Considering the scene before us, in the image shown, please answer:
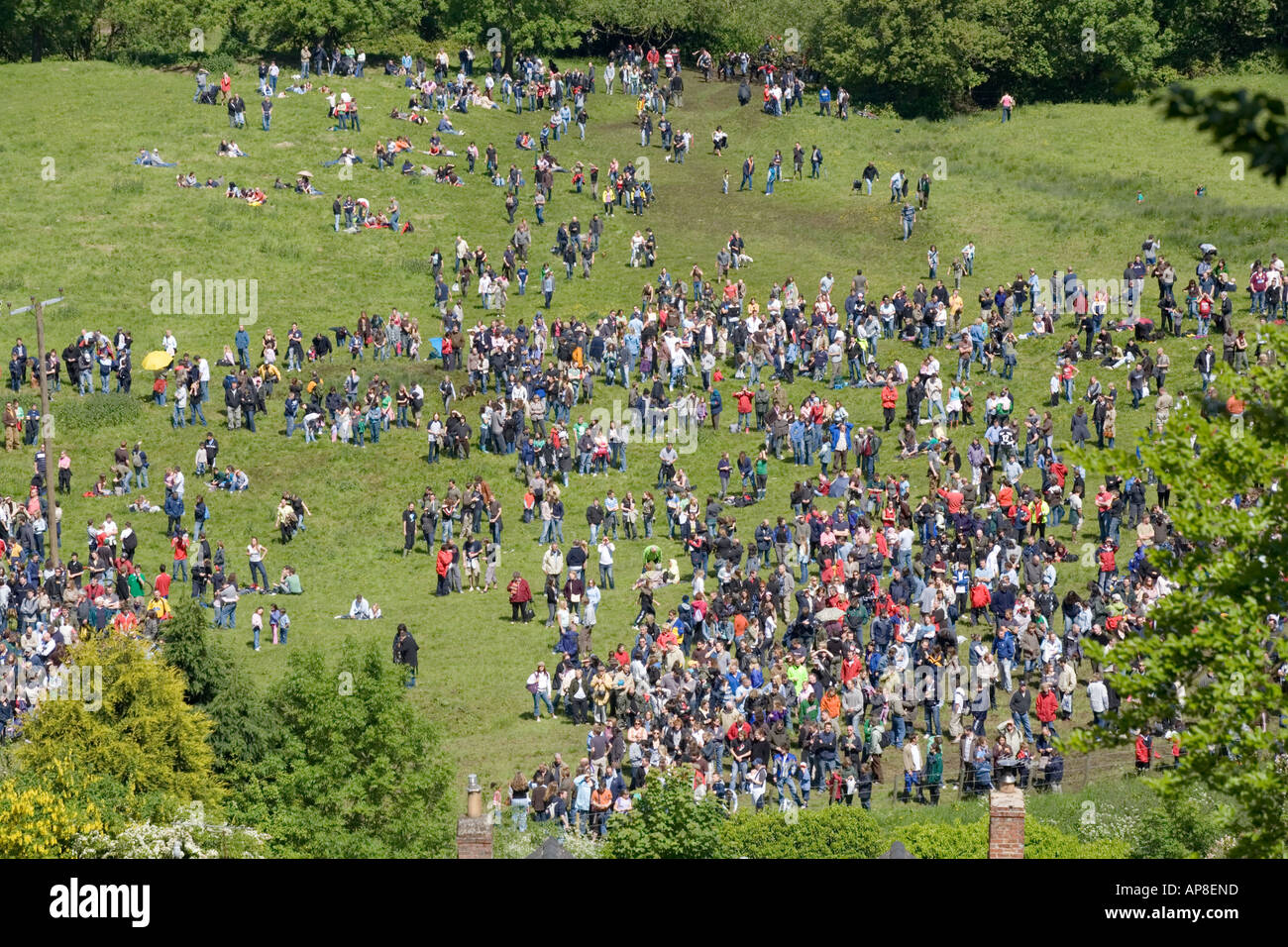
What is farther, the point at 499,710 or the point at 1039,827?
the point at 499,710

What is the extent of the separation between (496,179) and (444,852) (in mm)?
42858

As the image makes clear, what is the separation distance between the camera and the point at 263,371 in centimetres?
5478

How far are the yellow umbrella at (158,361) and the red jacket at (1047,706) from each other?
29829 millimetres

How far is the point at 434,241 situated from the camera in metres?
65.9

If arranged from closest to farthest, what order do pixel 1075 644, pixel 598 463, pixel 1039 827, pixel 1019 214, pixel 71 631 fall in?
pixel 1039 827 → pixel 1075 644 → pixel 71 631 → pixel 598 463 → pixel 1019 214

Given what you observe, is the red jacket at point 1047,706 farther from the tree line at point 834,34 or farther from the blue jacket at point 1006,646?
the tree line at point 834,34

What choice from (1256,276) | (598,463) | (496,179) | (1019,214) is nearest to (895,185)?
(1019,214)

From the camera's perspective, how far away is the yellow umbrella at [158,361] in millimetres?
55009

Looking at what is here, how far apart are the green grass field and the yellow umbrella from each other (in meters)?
1.43

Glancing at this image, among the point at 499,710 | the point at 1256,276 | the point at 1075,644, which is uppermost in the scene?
the point at 1256,276

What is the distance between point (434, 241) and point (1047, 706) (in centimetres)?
3658

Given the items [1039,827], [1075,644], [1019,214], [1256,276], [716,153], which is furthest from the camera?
[716,153]

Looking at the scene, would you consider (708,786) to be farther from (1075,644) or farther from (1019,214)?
(1019,214)

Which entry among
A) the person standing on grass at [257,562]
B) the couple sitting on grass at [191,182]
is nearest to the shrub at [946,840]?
the person standing on grass at [257,562]
